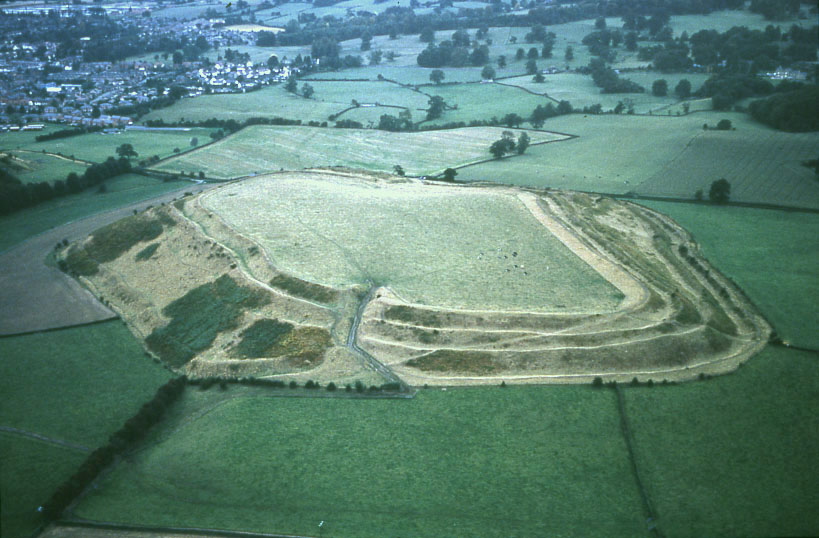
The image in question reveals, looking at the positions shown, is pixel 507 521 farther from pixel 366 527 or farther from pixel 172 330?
pixel 172 330

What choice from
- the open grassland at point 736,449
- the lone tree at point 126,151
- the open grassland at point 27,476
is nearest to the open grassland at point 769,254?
the open grassland at point 736,449

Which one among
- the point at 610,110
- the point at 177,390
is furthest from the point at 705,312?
the point at 610,110

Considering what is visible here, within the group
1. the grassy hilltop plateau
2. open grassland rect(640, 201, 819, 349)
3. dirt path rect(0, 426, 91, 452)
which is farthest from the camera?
open grassland rect(640, 201, 819, 349)

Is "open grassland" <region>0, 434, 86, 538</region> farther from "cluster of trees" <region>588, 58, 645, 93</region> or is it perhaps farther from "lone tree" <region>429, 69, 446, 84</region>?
"lone tree" <region>429, 69, 446, 84</region>

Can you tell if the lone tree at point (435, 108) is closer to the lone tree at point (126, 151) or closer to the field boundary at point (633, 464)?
the lone tree at point (126, 151)

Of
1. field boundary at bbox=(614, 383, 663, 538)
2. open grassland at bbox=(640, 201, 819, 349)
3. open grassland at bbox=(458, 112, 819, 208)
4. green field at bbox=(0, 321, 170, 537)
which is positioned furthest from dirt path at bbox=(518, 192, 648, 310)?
green field at bbox=(0, 321, 170, 537)

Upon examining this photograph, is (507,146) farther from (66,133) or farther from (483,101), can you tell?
(66,133)

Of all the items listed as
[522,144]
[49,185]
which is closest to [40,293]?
[49,185]
